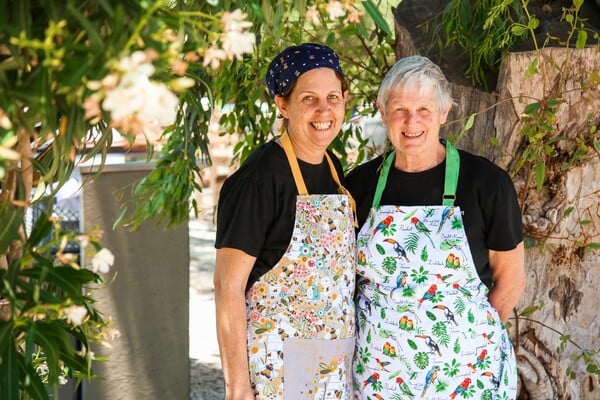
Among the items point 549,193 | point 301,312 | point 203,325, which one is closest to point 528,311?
point 549,193

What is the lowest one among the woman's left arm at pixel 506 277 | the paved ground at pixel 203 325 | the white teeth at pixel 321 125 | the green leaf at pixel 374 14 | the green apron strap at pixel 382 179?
the paved ground at pixel 203 325

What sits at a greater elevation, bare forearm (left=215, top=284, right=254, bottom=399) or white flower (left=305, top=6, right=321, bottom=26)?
white flower (left=305, top=6, right=321, bottom=26)

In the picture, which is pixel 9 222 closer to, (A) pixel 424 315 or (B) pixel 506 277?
(A) pixel 424 315

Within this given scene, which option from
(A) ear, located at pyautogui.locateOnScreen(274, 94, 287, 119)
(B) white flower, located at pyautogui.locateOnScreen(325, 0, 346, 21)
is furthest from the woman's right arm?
(B) white flower, located at pyautogui.locateOnScreen(325, 0, 346, 21)

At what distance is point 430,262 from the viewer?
8.38ft

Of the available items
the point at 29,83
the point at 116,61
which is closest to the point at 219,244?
the point at 29,83

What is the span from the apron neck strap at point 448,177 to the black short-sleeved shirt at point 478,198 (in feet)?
0.04

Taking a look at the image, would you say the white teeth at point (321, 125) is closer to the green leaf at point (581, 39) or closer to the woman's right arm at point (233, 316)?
the woman's right arm at point (233, 316)

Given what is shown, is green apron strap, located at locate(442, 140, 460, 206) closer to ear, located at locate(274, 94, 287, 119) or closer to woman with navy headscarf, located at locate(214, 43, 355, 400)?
woman with navy headscarf, located at locate(214, 43, 355, 400)

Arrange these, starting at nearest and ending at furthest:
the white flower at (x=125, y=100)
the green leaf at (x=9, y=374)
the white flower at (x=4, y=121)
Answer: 1. the white flower at (x=125, y=100)
2. the white flower at (x=4, y=121)
3. the green leaf at (x=9, y=374)

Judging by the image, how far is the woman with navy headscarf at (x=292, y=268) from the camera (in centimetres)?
248

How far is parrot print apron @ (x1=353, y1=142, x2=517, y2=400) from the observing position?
2.56 meters

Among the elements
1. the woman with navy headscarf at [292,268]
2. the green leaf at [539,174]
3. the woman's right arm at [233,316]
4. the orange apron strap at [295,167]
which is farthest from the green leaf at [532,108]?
the woman's right arm at [233,316]

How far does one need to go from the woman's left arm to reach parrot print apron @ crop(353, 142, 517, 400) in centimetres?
10
